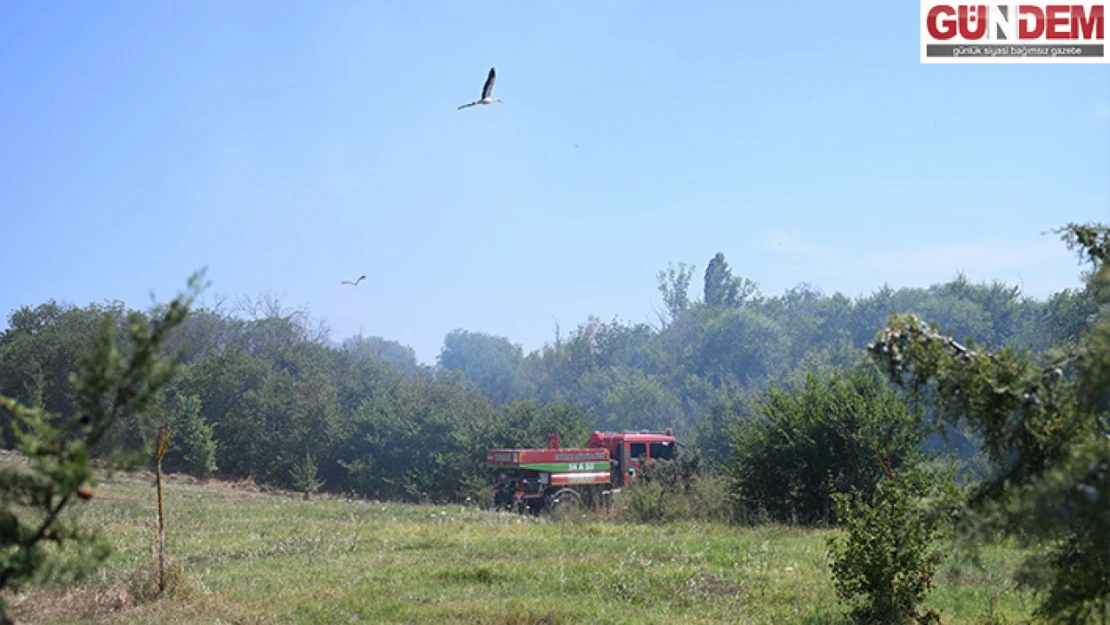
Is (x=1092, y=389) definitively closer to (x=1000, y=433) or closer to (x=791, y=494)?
(x=1000, y=433)

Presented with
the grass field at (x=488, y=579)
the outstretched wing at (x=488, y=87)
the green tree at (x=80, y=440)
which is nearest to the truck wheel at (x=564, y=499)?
the grass field at (x=488, y=579)

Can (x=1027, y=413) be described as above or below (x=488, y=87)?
below

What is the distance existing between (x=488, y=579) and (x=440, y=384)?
4864 cm

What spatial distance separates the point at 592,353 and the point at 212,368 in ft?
203

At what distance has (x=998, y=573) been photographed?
1240 centimetres

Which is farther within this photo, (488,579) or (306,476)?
(306,476)

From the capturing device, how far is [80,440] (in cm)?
339

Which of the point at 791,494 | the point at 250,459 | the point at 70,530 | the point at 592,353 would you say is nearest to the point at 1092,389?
the point at 70,530

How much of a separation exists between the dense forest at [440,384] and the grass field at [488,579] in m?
2.21

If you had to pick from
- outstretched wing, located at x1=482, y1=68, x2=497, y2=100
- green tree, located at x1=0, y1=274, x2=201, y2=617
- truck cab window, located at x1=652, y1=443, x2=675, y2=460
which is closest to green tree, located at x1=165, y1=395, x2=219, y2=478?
truck cab window, located at x1=652, y1=443, x2=675, y2=460

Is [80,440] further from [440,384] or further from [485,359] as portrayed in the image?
[485,359]

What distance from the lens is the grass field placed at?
10.3 meters

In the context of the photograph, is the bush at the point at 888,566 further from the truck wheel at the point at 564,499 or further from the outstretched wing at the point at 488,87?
the truck wheel at the point at 564,499

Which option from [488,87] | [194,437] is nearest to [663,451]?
[194,437]
